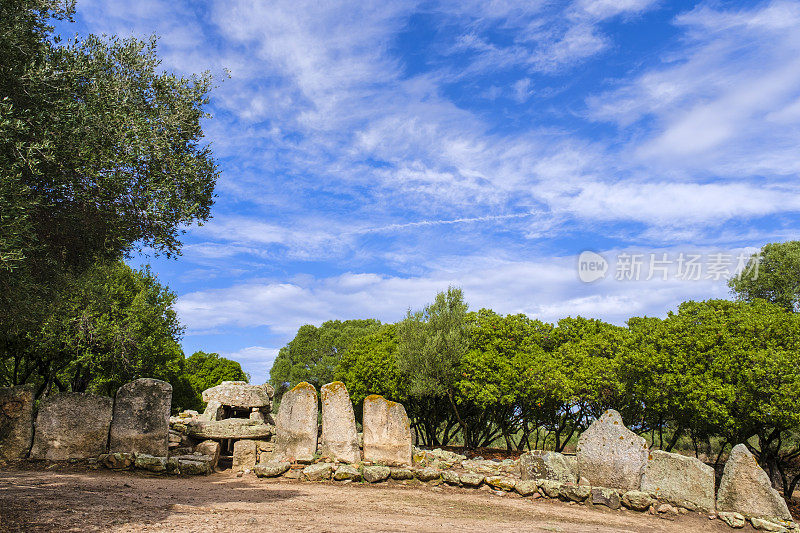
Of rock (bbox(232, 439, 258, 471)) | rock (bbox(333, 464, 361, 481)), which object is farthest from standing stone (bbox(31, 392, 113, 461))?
rock (bbox(333, 464, 361, 481))

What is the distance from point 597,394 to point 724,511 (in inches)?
465

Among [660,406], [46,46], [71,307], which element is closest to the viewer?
[46,46]

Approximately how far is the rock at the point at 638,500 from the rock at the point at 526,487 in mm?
2431

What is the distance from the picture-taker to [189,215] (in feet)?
41.5

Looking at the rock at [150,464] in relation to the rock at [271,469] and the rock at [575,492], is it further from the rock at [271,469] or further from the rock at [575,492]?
the rock at [575,492]

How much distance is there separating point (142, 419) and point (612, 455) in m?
14.7

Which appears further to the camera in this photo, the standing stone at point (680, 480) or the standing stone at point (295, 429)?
the standing stone at point (295, 429)

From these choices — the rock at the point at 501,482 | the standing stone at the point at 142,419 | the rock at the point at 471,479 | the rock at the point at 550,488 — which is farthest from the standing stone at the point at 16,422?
the rock at the point at 550,488

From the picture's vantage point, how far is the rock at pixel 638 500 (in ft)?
46.9

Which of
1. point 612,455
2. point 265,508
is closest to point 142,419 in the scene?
point 265,508

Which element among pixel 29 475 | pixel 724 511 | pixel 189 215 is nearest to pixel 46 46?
pixel 189 215

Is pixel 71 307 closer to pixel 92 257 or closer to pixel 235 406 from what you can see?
pixel 235 406

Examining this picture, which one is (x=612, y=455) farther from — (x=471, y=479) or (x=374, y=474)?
(x=374, y=474)

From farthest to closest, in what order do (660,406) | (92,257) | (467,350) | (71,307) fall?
(467,350) → (71,307) → (660,406) → (92,257)
